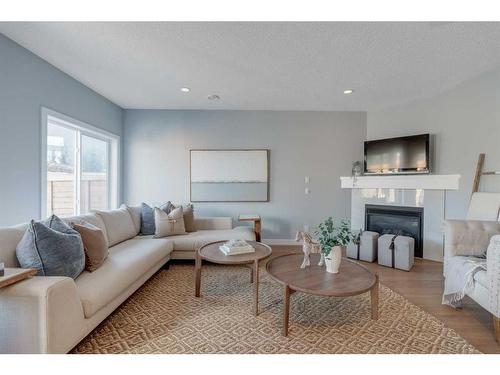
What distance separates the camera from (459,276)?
196cm

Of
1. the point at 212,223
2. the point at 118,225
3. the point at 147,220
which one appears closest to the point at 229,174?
the point at 212,223

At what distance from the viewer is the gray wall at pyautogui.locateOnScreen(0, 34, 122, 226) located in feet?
6.71

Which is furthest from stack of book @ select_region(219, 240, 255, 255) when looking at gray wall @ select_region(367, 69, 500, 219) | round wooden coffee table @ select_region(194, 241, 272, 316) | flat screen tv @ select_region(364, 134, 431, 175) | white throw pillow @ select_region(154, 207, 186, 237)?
gray wall @ select_region(367, 69, 500, 219)

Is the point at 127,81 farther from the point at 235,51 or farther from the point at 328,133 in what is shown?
the point at 328,133

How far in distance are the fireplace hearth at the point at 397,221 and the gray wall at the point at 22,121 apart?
14.9ft

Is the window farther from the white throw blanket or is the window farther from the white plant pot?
the white throw blanket

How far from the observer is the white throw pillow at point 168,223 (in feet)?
10.0

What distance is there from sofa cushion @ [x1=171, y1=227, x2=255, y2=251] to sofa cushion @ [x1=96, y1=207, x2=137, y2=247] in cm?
56

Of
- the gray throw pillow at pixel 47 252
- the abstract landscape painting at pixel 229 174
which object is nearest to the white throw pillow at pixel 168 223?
the abstract landscape painting at pixel 229 174

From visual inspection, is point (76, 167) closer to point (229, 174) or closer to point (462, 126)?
point (229, 174)

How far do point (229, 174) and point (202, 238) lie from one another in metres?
1.42

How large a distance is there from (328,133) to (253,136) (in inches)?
52.8

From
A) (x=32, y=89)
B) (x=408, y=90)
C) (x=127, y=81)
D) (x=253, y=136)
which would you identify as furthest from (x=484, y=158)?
(x=32, y=89)

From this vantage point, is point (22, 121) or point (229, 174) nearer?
point (22, 121)
